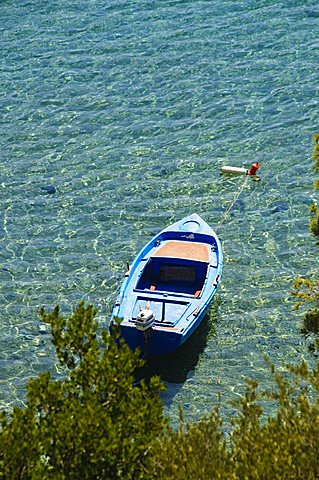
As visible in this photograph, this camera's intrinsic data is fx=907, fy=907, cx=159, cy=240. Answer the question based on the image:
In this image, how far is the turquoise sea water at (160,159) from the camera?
A: 2289 cm

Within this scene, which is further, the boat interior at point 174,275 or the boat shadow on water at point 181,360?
the boat interior at point 174,275

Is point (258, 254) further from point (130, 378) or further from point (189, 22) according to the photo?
point (189, 22)

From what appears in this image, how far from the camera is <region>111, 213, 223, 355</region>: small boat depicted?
69.6ft

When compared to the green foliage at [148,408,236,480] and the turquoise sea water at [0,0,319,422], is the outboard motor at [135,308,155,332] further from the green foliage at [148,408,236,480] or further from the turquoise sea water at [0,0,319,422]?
the green foliage at [148,408,236,480]

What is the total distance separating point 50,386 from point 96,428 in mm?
1082

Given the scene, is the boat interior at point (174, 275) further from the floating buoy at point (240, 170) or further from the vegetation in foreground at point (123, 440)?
the vegetation in foreground at point (123, 440)

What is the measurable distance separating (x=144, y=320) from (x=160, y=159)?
1118 cm

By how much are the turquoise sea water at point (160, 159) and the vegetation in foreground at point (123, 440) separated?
302 inches

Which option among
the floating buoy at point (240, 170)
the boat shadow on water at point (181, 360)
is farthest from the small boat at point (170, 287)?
the floating buoy at point (240, 170)

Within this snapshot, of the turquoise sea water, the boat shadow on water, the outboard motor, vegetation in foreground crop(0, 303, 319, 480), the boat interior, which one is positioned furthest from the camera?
the boat interior

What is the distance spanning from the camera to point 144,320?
20719mm

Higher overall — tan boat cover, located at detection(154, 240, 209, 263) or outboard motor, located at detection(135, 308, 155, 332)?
outboard motor, located at detection(135, 308, 155, 332)

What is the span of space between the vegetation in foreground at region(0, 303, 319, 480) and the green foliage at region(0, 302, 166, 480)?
0.01 metres

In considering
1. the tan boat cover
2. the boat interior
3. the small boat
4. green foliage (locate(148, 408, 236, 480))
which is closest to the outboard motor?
the small boat
